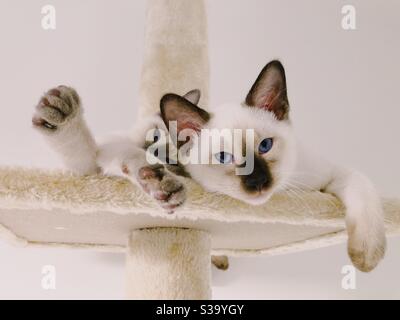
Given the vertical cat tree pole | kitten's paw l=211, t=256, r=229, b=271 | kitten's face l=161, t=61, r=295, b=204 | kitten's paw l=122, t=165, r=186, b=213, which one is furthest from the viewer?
kitten's paw l=211, t=256, r=229, b=271

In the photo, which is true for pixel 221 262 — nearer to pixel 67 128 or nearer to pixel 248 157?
pixel 248 157

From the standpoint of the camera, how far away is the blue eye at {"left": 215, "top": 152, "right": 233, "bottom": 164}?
92cm

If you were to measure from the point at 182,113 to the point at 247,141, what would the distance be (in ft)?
0.46

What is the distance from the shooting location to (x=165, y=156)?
A: 3.35 ft

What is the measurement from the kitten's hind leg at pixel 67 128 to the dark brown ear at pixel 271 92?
0.34 meters

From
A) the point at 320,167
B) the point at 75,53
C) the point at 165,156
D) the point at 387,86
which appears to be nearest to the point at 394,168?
the point at 387,86

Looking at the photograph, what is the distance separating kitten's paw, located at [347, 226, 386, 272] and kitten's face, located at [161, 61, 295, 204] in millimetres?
167

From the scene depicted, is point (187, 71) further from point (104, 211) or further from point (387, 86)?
point (387, 86)

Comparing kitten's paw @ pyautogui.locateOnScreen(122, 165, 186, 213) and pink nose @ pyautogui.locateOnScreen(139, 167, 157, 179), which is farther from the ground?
pink nose @ pyautogui.locateOnScreen(139, 167, 157, 179)

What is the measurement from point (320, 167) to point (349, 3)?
1.17 metres

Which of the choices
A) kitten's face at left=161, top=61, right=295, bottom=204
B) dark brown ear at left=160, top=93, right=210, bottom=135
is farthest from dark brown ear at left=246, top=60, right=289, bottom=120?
dark brown ear at left=160, top=93, right=210, bottom=135

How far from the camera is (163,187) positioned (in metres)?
0.79

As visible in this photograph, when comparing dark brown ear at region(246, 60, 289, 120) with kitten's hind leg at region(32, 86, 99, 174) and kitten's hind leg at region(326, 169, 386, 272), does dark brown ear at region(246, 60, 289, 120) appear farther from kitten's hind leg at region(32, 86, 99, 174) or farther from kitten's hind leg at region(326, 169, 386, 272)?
kitten's hind leg at region(32, 86, 99, 174)

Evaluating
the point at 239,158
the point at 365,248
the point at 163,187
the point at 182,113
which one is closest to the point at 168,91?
the point at 182,113
